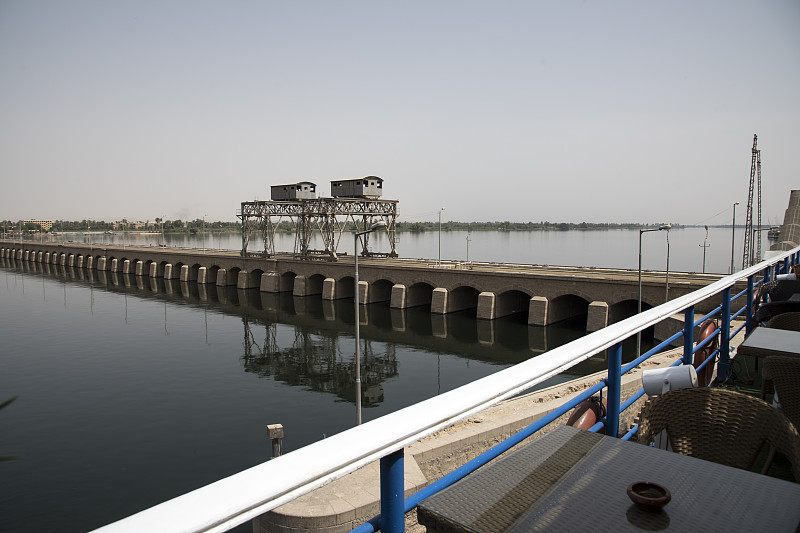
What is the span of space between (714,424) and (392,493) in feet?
7.66

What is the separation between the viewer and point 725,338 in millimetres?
5891

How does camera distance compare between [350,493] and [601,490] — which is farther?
[350,493]

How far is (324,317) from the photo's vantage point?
42.1 m

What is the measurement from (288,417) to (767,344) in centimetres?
1857

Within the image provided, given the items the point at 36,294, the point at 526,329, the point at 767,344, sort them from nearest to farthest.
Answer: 1. the point at 767,344
2. the point at 526,329
3. the point at 36,294

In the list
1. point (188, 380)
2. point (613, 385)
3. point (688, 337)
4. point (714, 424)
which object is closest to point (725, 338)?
point (688, 337)

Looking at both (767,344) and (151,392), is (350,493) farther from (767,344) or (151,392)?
(151,392)

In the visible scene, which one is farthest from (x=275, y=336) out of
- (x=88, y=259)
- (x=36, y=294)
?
(x=88, y=259)

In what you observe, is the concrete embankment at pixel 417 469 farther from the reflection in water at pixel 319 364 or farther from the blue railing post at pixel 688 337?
the reflection in water at pixel 319 364

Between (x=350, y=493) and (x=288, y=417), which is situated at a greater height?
(x=350, y=493)

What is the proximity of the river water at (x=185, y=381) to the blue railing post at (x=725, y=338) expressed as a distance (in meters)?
13.9

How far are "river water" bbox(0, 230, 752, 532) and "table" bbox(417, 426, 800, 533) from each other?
15172 millimetres

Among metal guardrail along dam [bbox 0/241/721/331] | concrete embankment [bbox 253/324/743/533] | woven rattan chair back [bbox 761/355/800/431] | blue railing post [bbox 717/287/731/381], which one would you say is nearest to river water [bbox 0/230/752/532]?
metal guardrail along dam [bbox 0/241/721/331]

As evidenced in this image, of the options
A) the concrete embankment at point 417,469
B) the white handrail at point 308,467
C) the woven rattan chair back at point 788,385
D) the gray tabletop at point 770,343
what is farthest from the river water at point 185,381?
the white handrail at point 308,467
